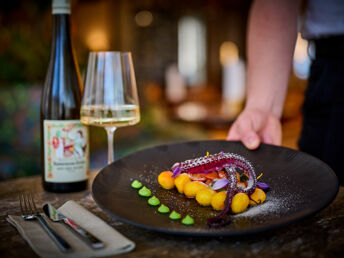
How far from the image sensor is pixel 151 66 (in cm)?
843

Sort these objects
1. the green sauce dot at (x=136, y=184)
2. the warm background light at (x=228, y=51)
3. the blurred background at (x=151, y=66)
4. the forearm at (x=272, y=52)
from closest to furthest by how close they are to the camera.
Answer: the green sauce dot at (x=136, y=184), the forearm at (x=272, y=52), the blurred background at (x=151, y=66), the warm background light at (x=228, y=51)

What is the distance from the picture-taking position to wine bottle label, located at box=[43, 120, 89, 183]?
1.05 meters

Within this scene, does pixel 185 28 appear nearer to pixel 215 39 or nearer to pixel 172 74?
pixel 215 39

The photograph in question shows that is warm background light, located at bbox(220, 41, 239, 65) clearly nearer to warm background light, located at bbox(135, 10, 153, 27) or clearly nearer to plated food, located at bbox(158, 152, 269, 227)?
warm background light, located at bbox(135, 10, 153, 27)

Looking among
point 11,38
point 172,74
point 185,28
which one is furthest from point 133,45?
point 11,38

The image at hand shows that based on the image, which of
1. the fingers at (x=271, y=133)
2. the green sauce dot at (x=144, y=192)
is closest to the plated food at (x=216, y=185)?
the green sauce dot at (x=144, y=192)

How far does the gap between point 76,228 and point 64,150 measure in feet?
1.26

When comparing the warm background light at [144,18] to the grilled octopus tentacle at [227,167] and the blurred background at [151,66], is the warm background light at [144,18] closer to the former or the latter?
the blurred background at [151,66]

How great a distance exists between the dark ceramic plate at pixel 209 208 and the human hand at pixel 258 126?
0.10 meters

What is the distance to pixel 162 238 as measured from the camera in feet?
2.34

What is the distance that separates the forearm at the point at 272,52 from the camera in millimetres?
1325

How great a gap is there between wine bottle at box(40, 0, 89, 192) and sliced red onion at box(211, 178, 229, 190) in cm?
42

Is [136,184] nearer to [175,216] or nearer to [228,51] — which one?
[175,216]

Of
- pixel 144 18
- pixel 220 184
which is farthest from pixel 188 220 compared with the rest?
pixel 144 18
